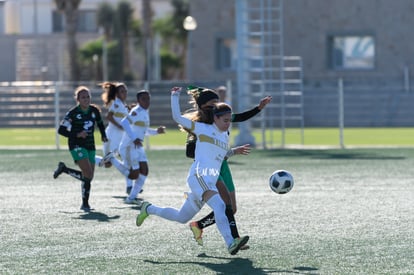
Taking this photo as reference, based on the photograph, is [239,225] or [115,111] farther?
[115,111]

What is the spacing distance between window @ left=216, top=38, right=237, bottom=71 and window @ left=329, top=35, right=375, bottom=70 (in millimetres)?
4160

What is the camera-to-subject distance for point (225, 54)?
44.6 metres

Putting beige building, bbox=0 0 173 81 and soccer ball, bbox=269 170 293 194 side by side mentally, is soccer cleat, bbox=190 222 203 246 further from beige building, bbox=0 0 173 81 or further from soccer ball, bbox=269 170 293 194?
beige building, bbox=0 0 173 81

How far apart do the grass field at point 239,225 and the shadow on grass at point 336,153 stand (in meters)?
2.45

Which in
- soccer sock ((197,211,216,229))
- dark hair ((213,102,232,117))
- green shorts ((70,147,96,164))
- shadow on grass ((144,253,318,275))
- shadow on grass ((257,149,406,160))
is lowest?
shadow on grass ((257,149,406,160))

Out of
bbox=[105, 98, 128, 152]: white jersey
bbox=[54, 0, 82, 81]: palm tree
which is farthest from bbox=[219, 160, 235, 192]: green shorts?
bbox=[54, 0, 82, 81]: palm tree

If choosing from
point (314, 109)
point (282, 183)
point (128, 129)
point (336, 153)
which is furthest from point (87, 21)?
point (282, 183)

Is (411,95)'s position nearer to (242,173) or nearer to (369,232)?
(242,173)

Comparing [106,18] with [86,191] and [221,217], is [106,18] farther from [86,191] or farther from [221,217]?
[221,217]

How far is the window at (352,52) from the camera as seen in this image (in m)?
42.3

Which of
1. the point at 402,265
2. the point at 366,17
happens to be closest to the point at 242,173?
the point at 402,265

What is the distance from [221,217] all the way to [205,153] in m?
0.68

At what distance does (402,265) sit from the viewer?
9.09m

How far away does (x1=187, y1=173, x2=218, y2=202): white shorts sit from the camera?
998 centimetres
